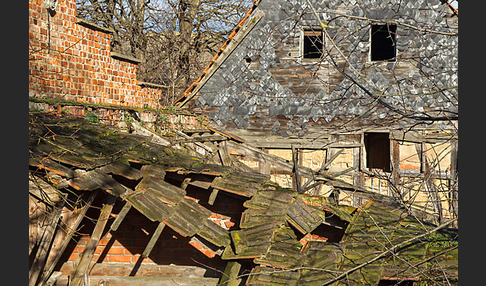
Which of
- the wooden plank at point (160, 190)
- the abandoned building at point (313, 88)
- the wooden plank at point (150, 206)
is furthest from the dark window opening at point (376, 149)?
the wooden plank at point (150, 206)

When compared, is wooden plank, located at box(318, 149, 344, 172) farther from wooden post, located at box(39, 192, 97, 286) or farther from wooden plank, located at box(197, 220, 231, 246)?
wooden post, located at box(39, 192, 97, 286)

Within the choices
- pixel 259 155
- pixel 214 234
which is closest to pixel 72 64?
pixel 259 155

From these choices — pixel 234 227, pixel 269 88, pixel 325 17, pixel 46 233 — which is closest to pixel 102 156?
pixel 46 233

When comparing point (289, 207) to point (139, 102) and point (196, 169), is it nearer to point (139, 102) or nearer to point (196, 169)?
point (196, 169)

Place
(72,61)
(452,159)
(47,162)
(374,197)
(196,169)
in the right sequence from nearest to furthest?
(47,162), (196,169), (374,197), (72,61), (452,159)

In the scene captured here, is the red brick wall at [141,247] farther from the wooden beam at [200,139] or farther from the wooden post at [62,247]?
the wooden beam at [200,139]

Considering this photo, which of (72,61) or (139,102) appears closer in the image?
(72,61)

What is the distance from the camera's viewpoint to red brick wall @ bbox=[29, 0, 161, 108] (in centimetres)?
852

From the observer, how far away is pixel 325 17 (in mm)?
12234

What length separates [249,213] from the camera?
589 centimetres

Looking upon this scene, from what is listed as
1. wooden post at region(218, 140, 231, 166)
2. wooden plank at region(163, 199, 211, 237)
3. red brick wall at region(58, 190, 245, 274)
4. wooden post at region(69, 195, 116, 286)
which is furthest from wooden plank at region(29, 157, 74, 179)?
wooden post at region(218, 140, 231, 166)

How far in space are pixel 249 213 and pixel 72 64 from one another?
568 cm

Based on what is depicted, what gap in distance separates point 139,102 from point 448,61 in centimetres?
796

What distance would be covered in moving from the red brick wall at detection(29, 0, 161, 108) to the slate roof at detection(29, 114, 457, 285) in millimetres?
2498
